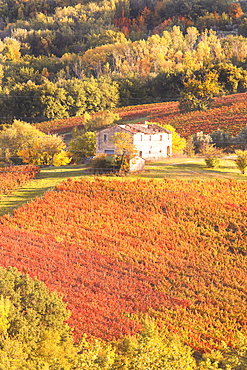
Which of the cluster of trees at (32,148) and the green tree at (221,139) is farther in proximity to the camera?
the green tree at (221,139)

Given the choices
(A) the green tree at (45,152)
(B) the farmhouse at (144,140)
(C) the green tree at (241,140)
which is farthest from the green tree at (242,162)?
(A) the green tree at (45,152)

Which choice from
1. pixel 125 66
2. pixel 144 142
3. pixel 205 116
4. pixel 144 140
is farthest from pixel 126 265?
pixel 125 66

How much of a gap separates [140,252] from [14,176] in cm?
2230

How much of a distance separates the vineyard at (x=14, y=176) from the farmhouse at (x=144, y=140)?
8593 mm

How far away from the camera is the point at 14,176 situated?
53688 mm

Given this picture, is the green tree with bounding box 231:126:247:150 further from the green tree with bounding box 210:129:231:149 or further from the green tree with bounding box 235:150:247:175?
the green tree with bounding box 235:150:247:175

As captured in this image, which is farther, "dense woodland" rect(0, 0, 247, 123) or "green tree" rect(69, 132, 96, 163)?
"dense woodland" rect(0, 0, 247, 123)

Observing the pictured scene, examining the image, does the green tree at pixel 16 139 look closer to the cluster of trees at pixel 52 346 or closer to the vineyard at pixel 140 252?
the vineyard at pixel 140 252

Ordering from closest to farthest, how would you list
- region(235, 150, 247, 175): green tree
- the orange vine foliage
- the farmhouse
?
region(235, 150, 247, 175): green tree < the farmhouse < the orange vine foliage

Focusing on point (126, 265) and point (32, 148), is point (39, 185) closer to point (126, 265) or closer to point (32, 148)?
point (32, 148)

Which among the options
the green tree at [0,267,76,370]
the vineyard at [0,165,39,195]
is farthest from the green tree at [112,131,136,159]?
the green tree at [0,267,76,370]

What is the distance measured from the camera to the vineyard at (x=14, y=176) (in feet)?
162

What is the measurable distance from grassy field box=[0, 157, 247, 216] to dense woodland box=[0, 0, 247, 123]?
3420 cm

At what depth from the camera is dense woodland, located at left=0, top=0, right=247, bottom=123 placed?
98.2m
